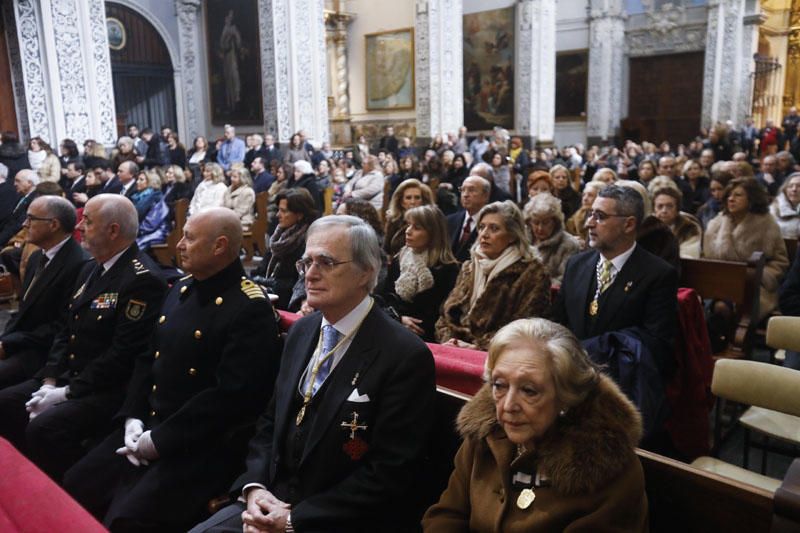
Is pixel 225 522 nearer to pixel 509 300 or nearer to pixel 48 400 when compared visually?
pixel 48 400

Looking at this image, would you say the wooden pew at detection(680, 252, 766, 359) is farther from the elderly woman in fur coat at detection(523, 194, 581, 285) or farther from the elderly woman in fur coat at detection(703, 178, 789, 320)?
the elderly woman in fur coat at detection(523, 194, 581, 285)

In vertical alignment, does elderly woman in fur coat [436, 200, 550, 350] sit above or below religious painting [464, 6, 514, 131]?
below

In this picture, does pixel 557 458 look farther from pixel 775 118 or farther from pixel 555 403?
pixel 775 118

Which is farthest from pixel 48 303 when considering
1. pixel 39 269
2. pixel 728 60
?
pixel 728 60

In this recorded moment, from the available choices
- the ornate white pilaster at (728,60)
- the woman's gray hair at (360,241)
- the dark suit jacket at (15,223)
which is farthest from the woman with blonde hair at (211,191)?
the ornate white pilaster at (728,60)

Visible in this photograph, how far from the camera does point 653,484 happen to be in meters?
1.92

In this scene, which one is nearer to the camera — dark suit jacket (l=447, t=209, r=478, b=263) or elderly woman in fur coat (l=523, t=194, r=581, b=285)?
elderly woman in fur coat (l=523, t=194, r=581, b=285)

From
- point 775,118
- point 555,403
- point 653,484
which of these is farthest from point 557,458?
point 775,118

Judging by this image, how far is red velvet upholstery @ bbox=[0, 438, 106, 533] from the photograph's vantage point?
172 centimetres

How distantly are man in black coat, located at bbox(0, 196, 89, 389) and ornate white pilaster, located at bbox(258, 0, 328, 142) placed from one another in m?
10.5

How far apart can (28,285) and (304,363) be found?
3.03 meters

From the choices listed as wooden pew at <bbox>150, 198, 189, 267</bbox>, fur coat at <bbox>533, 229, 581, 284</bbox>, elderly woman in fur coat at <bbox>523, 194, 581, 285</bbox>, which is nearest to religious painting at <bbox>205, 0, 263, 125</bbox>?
wooden pew at <bbox>150, 198, 189, 267</bbox>

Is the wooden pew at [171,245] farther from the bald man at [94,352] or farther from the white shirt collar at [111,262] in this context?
the white shirt collar at [111,262]

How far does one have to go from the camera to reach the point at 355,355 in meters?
2.33
